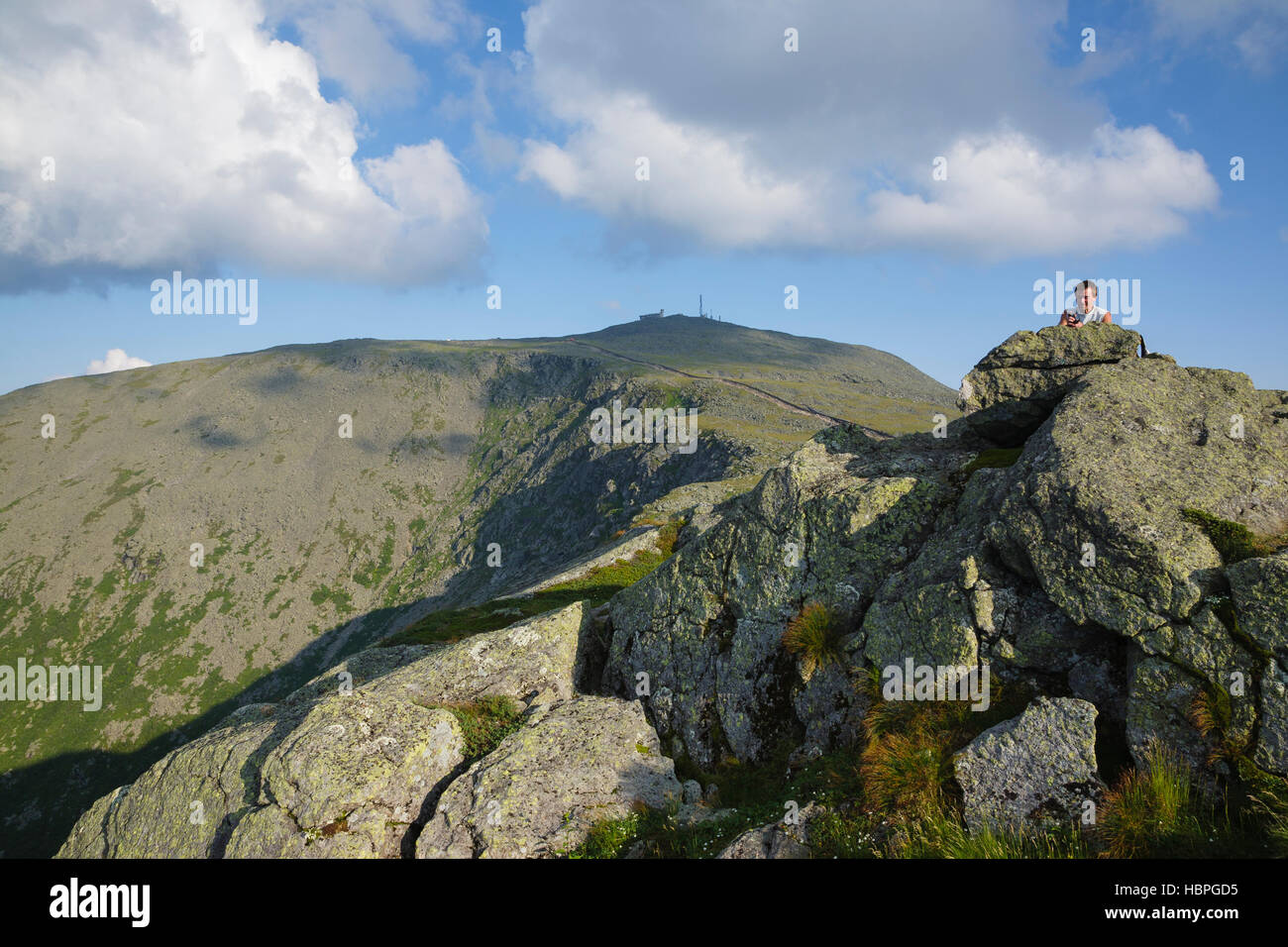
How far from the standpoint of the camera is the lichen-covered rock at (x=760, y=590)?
1706cm

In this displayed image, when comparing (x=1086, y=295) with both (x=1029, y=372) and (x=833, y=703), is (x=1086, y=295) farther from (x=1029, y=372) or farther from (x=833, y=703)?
(x=833, y=703)

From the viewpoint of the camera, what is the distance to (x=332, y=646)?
178 meters

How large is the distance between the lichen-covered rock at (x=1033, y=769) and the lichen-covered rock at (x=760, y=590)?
550 cm

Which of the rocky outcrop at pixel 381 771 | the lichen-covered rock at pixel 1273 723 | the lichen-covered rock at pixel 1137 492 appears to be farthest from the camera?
the rocky outcrop at pixel 381 771

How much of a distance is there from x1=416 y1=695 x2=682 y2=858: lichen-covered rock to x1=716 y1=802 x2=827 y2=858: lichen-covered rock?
3335mm

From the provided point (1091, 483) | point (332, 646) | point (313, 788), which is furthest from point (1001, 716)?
point (332, 646)

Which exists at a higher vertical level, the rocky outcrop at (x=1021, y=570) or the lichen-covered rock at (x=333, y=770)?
the rocky outcrop at (x=1021, y=570)

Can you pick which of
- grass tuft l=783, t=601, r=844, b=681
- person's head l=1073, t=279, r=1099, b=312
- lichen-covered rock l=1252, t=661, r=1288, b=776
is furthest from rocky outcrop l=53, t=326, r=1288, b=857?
person's head l=1073, t=279, r=1099, b=312

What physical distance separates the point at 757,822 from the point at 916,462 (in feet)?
38.5

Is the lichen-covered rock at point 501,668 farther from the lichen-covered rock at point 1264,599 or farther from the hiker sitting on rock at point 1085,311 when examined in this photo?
the hiker sitting on rock at point 1085,311

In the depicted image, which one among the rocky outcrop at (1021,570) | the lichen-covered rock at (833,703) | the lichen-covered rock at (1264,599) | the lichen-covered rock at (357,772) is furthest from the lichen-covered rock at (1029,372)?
the lichen-covered rock at (357,772)

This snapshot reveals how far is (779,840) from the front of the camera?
11.5 meters

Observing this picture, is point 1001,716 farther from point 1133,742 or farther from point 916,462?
point 916,462

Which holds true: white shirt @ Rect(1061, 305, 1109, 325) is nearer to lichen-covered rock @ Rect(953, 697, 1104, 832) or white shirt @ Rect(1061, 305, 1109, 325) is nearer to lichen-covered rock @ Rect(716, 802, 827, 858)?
lichen-covered rock @ Rect(953, 697, 1104, 832)
